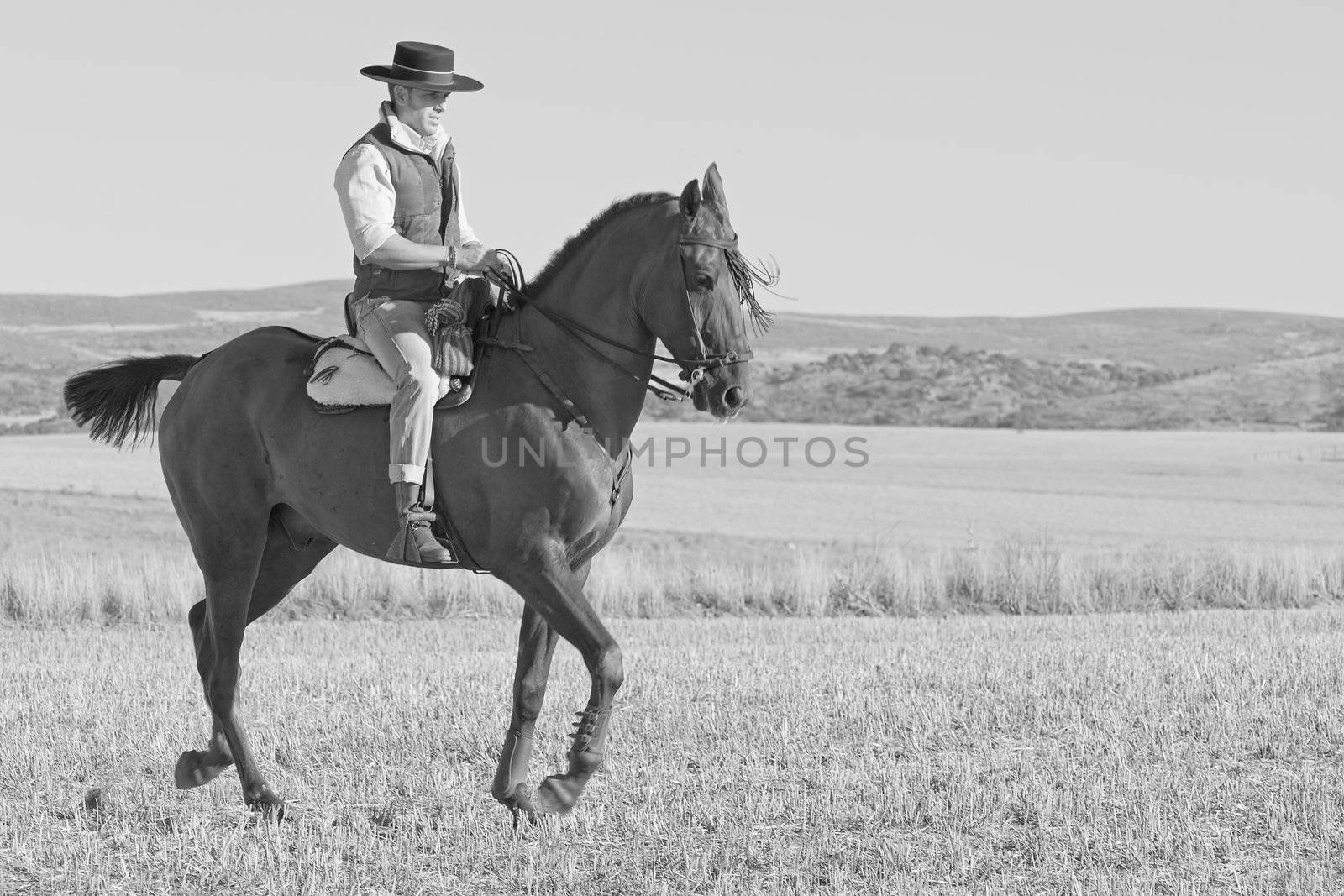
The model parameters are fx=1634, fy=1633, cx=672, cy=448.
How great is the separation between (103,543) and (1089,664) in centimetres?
1304

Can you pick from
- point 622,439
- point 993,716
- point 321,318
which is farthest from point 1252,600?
point 321,318

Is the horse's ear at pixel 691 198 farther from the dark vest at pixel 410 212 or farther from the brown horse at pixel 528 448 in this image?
the dark vest at pixel 410 212

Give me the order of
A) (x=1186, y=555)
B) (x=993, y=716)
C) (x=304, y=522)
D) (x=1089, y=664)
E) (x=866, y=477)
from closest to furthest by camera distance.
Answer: (x=304, y=522), (x=993, y=716), (x=1089, y=664), (x=1186, y=555), (x=866, y=477)

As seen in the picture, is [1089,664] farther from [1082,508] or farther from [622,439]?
[1082,508]

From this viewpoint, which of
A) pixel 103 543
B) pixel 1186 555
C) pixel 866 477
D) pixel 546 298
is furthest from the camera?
pixel 866 477

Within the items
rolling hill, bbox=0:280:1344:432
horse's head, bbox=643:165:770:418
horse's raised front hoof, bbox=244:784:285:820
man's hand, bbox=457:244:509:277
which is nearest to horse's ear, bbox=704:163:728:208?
horse's head, bbox=643:165:770:418

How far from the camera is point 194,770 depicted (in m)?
7.31

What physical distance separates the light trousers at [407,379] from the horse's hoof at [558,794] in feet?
4.37

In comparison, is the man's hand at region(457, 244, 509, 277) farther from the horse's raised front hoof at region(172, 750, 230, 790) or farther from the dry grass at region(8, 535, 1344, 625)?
the dry grass at region(8, 535, 1344, 625)

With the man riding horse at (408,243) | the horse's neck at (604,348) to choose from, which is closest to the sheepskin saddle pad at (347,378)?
the man riding horse at (408,243)

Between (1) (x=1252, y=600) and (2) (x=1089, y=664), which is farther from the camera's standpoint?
(1) (x=1252, y=600)

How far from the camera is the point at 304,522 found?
7.70m

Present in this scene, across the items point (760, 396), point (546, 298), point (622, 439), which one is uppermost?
point (546, 298)

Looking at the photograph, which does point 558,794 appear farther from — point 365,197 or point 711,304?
point 365,197
